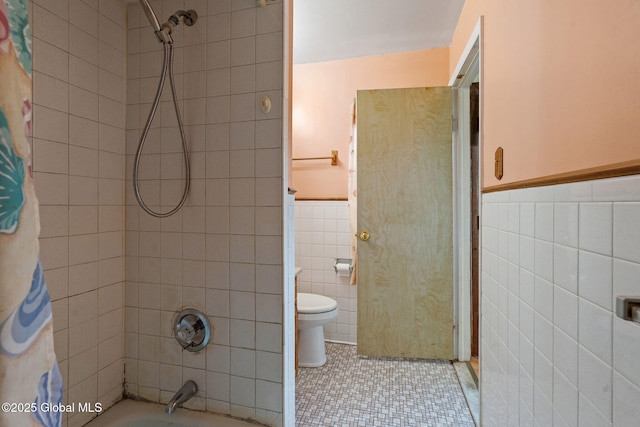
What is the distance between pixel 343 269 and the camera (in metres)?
2.62

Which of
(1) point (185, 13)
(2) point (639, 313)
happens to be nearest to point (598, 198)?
(2) point (639, 313)

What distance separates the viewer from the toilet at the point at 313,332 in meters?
2.19

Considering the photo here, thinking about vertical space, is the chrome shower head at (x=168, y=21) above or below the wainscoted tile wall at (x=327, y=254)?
above

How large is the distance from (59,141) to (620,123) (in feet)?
5.46

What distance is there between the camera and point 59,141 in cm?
115

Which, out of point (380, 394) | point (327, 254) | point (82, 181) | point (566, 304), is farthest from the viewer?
point (327, 254)

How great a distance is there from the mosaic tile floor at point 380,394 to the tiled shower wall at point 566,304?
506 millimetres

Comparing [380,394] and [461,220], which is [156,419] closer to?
[380,394]

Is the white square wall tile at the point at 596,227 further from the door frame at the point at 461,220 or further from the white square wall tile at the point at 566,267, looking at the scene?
the door frame at the point at 461,220

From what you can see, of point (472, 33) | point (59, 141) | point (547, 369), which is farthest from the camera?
point (472, 33)

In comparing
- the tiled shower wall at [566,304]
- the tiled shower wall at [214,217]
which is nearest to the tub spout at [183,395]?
the tiled shower wall at [214,217]

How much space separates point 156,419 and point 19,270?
121 centimetres

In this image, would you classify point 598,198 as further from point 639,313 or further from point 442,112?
point 442,112

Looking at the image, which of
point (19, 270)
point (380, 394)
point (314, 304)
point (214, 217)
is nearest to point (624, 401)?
point (19, 270)
